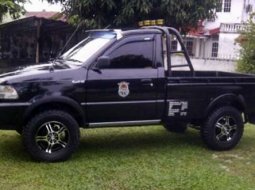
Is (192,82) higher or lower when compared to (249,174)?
higher

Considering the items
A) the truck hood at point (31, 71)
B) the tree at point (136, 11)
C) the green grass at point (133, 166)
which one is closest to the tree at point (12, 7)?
the tree at point (136, 11)

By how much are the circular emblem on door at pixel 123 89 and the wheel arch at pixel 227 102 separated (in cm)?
142

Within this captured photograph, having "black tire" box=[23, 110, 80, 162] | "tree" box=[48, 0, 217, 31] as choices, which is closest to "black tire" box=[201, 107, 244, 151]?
"black tire" box=[23, 110, 80, 162]

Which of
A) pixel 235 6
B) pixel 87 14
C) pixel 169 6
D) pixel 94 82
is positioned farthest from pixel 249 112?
pixel 235 6

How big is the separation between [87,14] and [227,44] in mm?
17600

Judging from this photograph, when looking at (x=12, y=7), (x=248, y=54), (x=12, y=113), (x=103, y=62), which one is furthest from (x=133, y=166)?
(x=248, y=54)

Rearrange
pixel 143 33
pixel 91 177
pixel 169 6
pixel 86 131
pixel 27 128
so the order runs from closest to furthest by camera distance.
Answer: pixel 91 177 → pixel 27 128 → pixel 143 33 → pixel 86 131 → pixel 169 6

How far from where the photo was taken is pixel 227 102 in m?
7.12

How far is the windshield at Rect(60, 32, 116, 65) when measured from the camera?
6.42 metres

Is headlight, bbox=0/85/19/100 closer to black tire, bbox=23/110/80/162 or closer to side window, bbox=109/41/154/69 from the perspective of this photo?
black tire, bbox=23/110/80/162

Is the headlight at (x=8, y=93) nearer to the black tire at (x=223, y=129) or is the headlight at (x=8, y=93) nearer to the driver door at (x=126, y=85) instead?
the driver door at (x=126, y=85)

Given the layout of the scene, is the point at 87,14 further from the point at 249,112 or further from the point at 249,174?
the point at 249,174

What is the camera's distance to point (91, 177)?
5.47m

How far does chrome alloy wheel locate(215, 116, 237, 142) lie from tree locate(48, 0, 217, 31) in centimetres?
548
